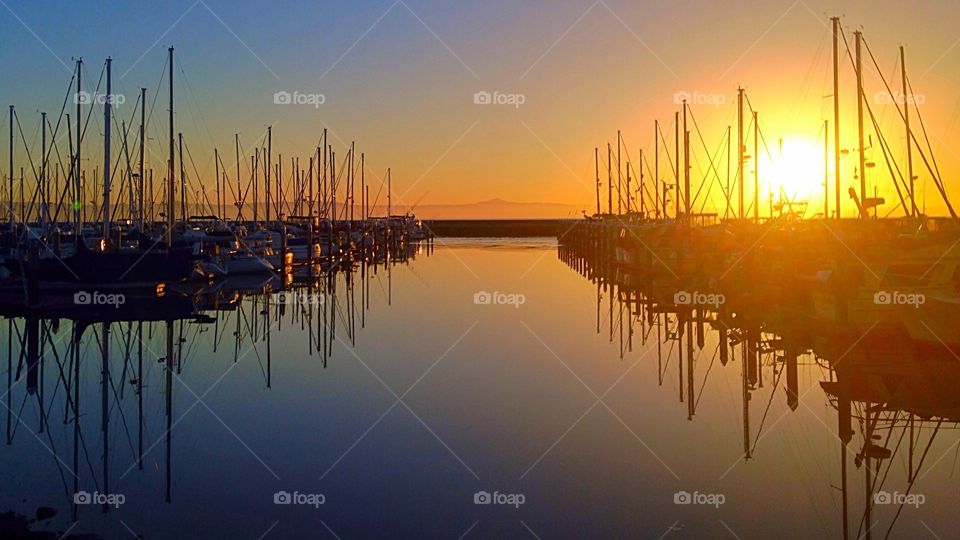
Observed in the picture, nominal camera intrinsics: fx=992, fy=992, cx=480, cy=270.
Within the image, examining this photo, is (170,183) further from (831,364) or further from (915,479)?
(915,479)

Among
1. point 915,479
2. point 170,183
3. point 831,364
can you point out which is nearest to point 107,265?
point 170,183

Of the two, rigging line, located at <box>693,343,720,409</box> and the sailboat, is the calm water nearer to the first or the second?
rigging line, located at <box>693,343,720,409</box>

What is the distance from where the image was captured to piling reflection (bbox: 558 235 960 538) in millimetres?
12617

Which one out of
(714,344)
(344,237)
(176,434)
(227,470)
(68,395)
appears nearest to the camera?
(227,470)

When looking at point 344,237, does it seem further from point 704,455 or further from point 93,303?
point 704,455

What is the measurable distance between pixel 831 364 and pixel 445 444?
9377 mm

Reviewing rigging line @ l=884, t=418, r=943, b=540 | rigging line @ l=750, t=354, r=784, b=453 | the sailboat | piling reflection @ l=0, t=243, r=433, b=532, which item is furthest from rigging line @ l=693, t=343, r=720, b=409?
the sailboat

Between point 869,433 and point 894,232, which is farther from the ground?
point 894,232

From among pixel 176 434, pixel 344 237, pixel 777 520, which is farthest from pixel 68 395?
pixel 344 237

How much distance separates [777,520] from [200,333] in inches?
708

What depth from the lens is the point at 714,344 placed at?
23.8 meters

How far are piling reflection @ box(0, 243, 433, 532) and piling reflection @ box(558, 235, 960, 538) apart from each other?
309 inches

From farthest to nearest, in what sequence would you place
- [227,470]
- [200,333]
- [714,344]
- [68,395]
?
[200,333], [714,344], [68,395], [227,470]

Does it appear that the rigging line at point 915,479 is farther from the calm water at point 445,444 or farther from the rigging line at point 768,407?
the rigging line at point 768,407
